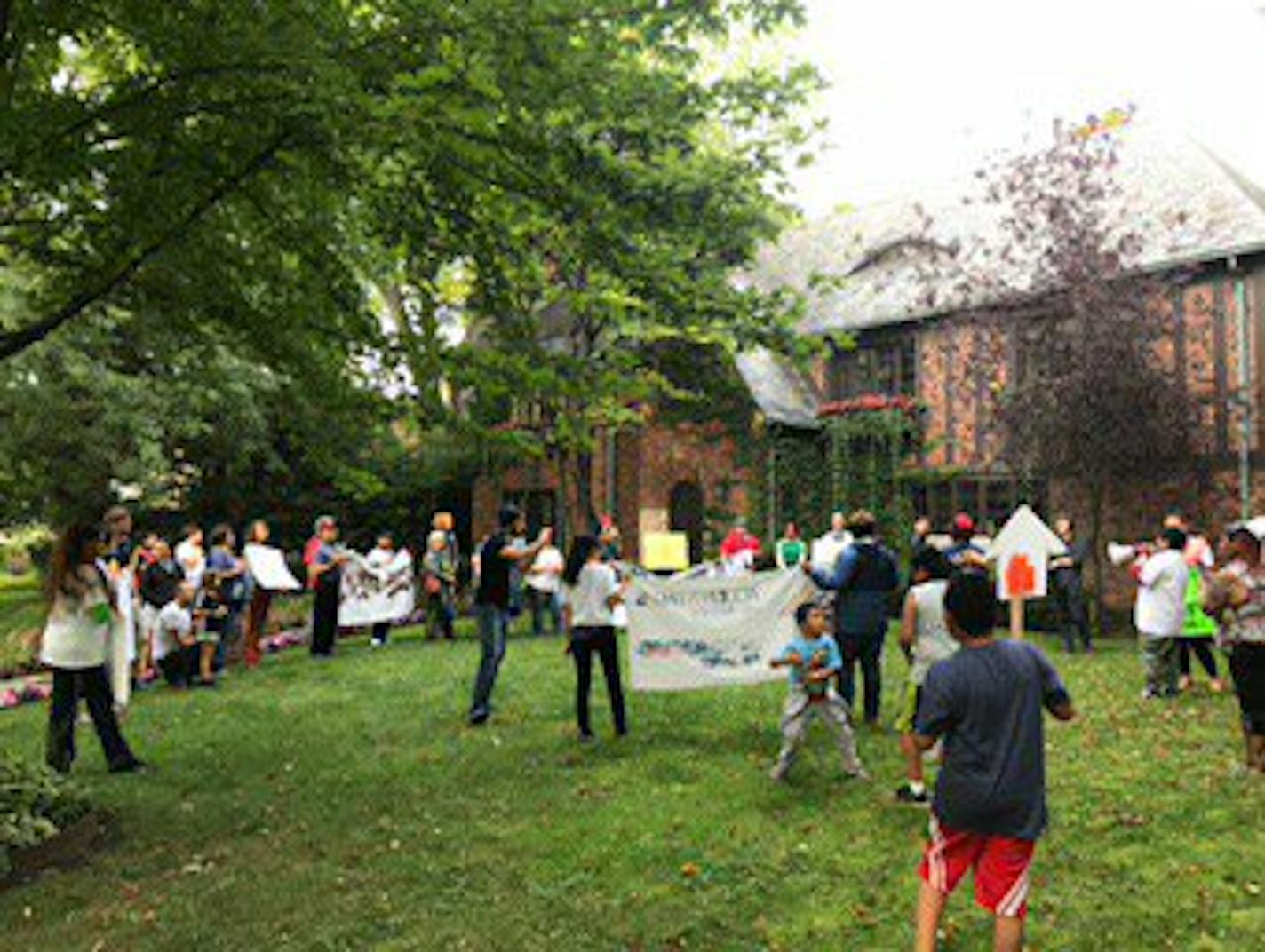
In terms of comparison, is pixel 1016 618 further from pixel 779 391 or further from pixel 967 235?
pixel 967 235

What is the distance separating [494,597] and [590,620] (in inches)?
50.0

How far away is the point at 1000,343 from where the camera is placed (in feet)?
60.6

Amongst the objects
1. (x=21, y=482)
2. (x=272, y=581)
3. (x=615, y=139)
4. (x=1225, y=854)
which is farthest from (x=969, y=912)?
(x=21, y=482)

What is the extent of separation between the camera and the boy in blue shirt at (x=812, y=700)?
7258 millimetres

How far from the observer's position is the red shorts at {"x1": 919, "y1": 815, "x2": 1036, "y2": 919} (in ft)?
12.6

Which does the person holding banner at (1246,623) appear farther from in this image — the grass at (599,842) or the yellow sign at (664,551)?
the yellow sign at (664,551)

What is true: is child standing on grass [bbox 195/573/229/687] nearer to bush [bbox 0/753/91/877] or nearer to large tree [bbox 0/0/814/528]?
large tree [bbox 0/0/814/528]

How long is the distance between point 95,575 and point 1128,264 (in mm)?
16959

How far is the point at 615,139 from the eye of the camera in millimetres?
9367

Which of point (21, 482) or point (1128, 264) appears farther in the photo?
point (21, 482)

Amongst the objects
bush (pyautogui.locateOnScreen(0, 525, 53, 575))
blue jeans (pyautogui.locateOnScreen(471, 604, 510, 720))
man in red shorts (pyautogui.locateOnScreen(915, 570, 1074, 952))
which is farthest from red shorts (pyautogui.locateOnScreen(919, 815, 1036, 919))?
bush (pyautogui.locateOnScreen(0, 525, 53, 575))

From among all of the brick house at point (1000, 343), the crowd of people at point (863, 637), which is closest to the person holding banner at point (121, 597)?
the crowd of people at point (863, 637)

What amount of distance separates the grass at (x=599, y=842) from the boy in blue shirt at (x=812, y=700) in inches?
8.8

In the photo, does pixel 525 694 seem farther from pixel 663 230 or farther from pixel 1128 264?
pixel 1128 264
